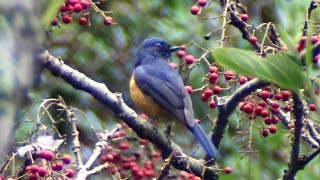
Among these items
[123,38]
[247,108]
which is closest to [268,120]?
[247,108]

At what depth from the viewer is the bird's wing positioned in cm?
364

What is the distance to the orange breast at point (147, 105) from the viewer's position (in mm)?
3768

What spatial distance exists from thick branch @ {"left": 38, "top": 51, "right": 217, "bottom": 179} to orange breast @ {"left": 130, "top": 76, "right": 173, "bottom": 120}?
31.1 inches

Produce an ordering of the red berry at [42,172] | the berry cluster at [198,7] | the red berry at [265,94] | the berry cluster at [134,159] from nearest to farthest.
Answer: the red berry at [42,172] < the red berry at [265,94] < the berry cluster at [198,7] < the berry cluster at [134,159]

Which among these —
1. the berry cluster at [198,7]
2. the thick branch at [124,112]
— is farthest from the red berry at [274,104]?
the berry cluster at [198,7]

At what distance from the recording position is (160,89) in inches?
154

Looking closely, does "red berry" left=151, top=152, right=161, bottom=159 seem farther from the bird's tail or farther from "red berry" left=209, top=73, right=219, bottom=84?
"red berry" left=209, top=73, right=219, bottom=84

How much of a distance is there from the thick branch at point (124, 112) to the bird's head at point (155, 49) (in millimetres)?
1432

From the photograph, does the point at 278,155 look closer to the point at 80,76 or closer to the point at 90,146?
the point at 90,146

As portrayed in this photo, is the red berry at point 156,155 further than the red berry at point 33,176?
Yes

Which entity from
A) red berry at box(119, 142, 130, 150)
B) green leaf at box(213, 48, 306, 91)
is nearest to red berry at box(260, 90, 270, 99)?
red berry at box(119, 142, 130, 150)

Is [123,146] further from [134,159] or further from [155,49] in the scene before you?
[155,49]

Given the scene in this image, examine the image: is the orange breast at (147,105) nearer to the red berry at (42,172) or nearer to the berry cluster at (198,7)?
the berry cluster at (198,7)

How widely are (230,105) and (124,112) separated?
48 cm
